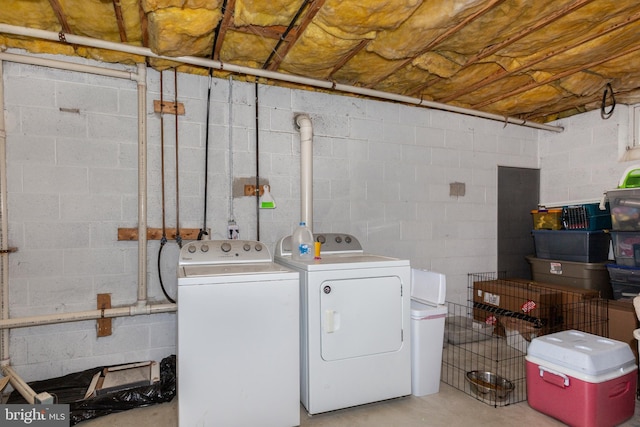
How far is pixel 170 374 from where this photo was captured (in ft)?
8.10

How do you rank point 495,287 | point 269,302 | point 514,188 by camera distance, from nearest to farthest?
point 269,302 → point 495,287 → point 514,188

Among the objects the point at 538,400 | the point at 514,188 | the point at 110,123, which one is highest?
the point at 110,123

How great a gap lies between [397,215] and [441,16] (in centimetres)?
182

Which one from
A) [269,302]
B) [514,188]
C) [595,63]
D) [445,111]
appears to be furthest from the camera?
[514,188]

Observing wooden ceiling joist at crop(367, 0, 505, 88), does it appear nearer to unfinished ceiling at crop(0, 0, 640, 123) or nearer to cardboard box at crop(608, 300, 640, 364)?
unfinished ceiling at crop(0, 0, 640, 123)

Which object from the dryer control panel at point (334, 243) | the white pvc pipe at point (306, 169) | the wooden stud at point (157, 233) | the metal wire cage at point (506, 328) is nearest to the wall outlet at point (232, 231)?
the wooden stud at point (157, 233)

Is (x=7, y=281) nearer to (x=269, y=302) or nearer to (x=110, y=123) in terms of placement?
(x=110, y=123)

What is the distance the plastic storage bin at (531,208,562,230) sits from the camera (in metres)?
3.55

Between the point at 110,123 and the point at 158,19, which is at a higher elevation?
the point at 158,19

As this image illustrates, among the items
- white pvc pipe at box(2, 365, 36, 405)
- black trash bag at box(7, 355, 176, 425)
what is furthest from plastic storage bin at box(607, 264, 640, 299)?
white pvc pipe at box(2, 365, 36, 405)

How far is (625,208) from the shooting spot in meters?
3.01

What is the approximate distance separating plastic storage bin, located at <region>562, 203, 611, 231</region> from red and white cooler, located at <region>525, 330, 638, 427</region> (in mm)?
1466

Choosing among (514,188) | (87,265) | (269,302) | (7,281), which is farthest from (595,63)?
(7,281)

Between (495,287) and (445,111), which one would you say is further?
(445,111)
